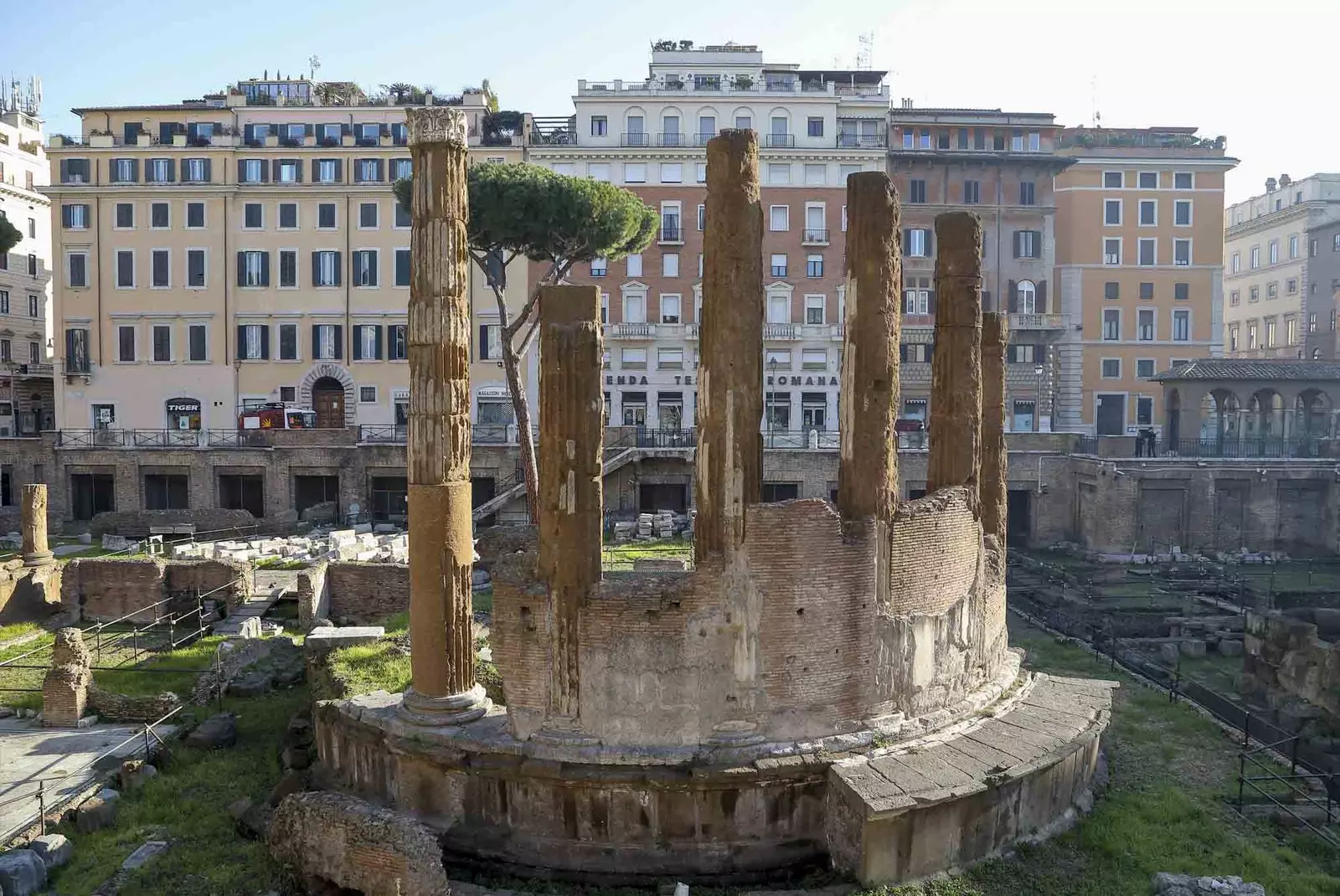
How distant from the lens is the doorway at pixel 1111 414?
137 ft

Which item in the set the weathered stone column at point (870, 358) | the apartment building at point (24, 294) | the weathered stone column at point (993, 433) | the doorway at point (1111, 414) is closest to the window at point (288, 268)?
the apartment building at point (24, 294)

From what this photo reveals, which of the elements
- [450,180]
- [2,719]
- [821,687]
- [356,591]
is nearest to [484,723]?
[821,687]

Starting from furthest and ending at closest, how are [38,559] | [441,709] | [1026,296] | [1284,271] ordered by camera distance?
[1284,271] < [1026,296] < [38,559] < [441,709]

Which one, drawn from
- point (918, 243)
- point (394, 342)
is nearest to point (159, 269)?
point (394, 342)

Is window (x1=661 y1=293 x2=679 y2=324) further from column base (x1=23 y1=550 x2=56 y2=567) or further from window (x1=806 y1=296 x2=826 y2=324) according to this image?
column base (x1=23 y1=550 x2=56 y2=567)

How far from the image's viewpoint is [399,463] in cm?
3209

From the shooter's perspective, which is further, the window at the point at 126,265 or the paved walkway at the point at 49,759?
the window at the point at 126,265

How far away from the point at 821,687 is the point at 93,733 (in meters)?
10.5

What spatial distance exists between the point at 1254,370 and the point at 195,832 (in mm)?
31518

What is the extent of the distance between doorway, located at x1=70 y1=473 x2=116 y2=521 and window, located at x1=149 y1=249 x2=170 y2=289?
7972mm

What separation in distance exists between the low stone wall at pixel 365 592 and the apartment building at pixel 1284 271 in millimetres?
40500

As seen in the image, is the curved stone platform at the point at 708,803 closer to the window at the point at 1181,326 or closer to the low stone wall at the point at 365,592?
the low stone wall at the point at 365,592

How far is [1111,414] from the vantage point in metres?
41.7

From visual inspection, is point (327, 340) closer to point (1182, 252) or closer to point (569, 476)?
point (569, 476)
